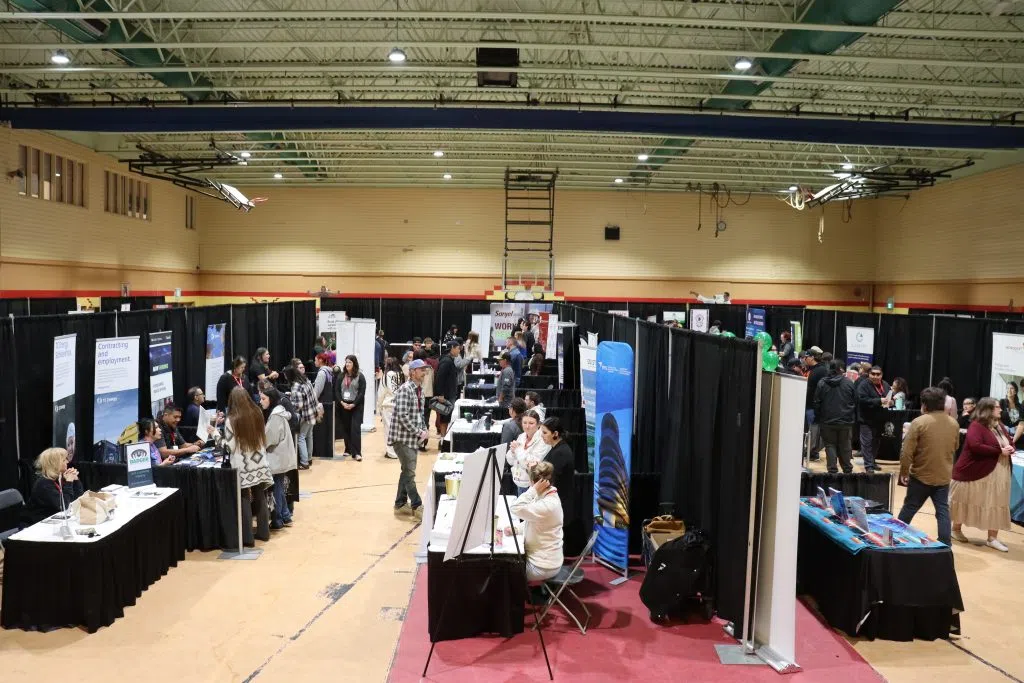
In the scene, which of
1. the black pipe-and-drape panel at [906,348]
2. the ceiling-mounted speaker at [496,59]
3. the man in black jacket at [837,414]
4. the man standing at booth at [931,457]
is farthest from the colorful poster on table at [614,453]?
the black pipe-and-drape panel at [906,348]

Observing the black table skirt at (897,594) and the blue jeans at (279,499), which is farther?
the blue jeans at (279,499)

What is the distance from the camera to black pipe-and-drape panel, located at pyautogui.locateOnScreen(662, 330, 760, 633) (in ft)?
14.4

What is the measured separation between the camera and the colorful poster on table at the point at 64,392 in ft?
20.4

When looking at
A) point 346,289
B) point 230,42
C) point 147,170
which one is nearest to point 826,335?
point 346,289

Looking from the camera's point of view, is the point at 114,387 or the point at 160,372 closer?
the point at 114,387

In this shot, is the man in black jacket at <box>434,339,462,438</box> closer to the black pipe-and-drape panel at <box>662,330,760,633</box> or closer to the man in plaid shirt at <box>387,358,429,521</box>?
the man in plaid shirt at <box>387,358,429,521</box>

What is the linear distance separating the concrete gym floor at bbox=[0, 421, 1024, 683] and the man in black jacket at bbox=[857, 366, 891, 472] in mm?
3067

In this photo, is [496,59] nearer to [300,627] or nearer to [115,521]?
[115,521]

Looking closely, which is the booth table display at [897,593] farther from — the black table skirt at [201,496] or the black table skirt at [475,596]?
the black table skirt at [201,496]

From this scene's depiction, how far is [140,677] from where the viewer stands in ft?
13.6

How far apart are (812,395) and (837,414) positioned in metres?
1.37

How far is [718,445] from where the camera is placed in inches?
188

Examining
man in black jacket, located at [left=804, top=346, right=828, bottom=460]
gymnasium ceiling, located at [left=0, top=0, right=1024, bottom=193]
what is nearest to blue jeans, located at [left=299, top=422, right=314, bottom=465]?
gymnasium ceiling, located at [left=0, top=0, right=1024, bottom=193]

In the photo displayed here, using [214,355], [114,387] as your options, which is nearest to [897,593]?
[114,387]
